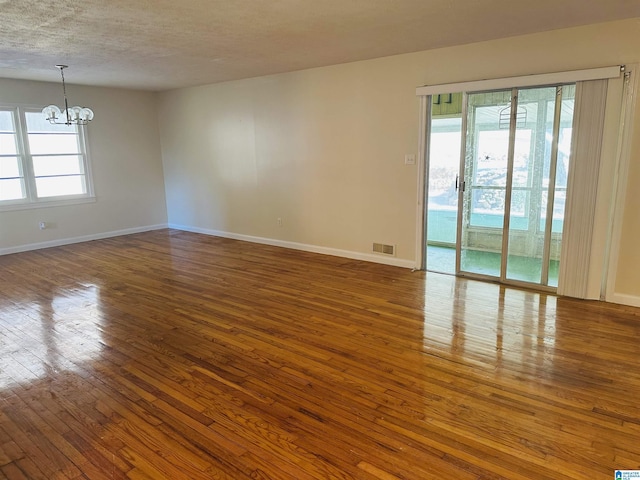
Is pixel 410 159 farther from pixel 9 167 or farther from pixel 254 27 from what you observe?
pixel 9 167

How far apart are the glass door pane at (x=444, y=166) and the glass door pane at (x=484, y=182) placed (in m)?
0.21

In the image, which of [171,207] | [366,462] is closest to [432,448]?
[366,462]

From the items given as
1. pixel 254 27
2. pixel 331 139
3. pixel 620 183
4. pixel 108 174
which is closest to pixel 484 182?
pixel 620 183

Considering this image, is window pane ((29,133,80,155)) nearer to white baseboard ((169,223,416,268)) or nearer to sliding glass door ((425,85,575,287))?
white baseboard ((169,223,416,268))

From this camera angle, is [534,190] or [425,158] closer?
[534,190]

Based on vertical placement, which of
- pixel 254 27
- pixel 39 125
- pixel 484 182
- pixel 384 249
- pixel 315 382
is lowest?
pixel 315 382

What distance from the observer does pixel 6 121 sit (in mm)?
6383

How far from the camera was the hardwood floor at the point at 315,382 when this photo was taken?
2006mm

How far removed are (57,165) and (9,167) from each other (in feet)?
2.24

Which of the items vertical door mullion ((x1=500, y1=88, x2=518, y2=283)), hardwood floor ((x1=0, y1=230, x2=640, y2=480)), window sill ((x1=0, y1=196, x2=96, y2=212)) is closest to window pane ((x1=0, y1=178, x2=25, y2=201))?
window sill ((x1=0, y1=196, x2=96, y2=212))

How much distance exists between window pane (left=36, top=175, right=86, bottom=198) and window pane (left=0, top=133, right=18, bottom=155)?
1.80 ft

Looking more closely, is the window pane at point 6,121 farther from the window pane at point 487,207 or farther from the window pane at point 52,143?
the window pane at point 487,207

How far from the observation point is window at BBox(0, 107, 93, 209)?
253 inches

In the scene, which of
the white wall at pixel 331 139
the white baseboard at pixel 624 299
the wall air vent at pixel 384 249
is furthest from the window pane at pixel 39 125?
the white baseboard at pixel 624 299
